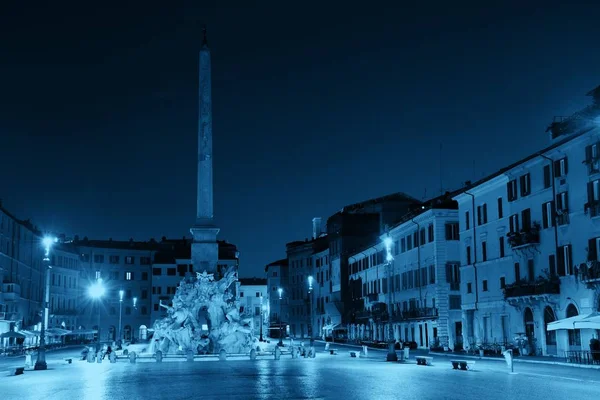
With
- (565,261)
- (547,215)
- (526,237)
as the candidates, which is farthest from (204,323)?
(565,261)

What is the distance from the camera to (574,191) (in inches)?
1732

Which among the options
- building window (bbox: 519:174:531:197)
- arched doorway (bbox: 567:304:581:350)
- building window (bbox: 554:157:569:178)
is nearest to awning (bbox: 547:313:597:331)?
arched doorway (bbox: 567:304:581:350)

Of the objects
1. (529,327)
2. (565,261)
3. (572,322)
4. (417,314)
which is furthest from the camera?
(417,314)

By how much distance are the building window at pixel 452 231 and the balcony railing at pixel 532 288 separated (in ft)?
46.5

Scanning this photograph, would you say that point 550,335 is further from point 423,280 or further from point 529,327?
point 423,280

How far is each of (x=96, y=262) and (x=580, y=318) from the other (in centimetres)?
9764

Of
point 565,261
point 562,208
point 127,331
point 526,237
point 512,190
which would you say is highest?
point 512,190

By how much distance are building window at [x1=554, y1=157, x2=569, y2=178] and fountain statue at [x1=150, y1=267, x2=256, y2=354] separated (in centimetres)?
2391

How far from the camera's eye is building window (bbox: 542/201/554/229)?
46.7 meters

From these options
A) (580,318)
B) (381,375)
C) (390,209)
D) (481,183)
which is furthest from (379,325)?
(381,375)

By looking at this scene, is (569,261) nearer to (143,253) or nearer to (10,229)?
(10,229)

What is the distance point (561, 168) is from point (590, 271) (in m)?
7.44

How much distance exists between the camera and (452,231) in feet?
214

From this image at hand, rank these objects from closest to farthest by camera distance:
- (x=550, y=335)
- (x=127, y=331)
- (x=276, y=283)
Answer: (x=550, y=335) → (x=127, y=331) → (x=276, y=283)
